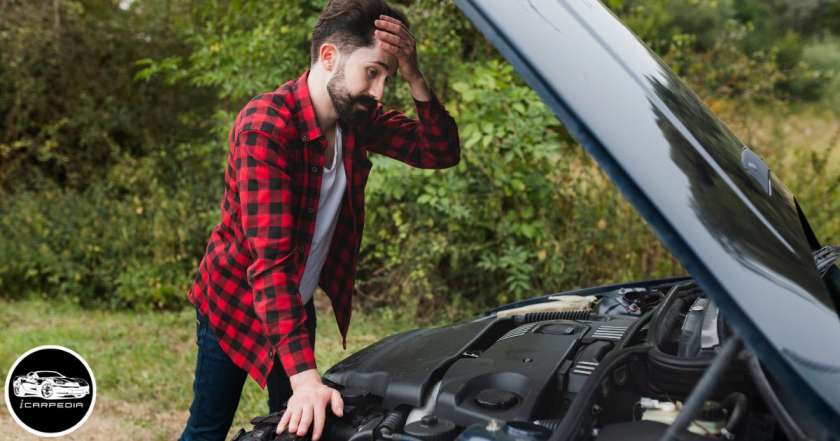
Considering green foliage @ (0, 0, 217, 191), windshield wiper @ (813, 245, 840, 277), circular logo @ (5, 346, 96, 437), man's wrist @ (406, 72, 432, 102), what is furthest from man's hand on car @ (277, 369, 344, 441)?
green foliage @ (0, 0, 217, 191)

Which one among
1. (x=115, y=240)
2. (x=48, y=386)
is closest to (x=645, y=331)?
(x=48, y=386)

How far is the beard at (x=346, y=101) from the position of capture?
1842 millimetres

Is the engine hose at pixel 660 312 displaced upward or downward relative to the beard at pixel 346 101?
downward

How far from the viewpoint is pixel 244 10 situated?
6.16m

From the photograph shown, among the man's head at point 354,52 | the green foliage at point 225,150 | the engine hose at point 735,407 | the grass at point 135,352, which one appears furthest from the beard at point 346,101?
the green foliage at point 225,150

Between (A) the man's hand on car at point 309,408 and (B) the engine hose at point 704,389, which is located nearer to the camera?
(B) the engine hose at point 704,389

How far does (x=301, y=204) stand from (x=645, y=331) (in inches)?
35.1

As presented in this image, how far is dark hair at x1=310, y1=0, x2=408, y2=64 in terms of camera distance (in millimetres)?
1772

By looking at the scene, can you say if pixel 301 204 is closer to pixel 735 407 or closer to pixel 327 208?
pixel 327 208

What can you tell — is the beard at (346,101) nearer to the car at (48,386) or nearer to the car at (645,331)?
the car at (645,331)

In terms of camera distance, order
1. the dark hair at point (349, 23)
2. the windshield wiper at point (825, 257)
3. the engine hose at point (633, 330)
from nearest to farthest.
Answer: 1. the engine hose at point (633, 330)
2. the windshield wiper at point (825, 257)
3. the dark hair at point (349, 23)

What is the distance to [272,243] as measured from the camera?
5.66 feet

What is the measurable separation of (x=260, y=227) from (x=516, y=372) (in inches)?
25.6

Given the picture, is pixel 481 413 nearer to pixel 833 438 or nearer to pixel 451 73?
pixel 833 438
